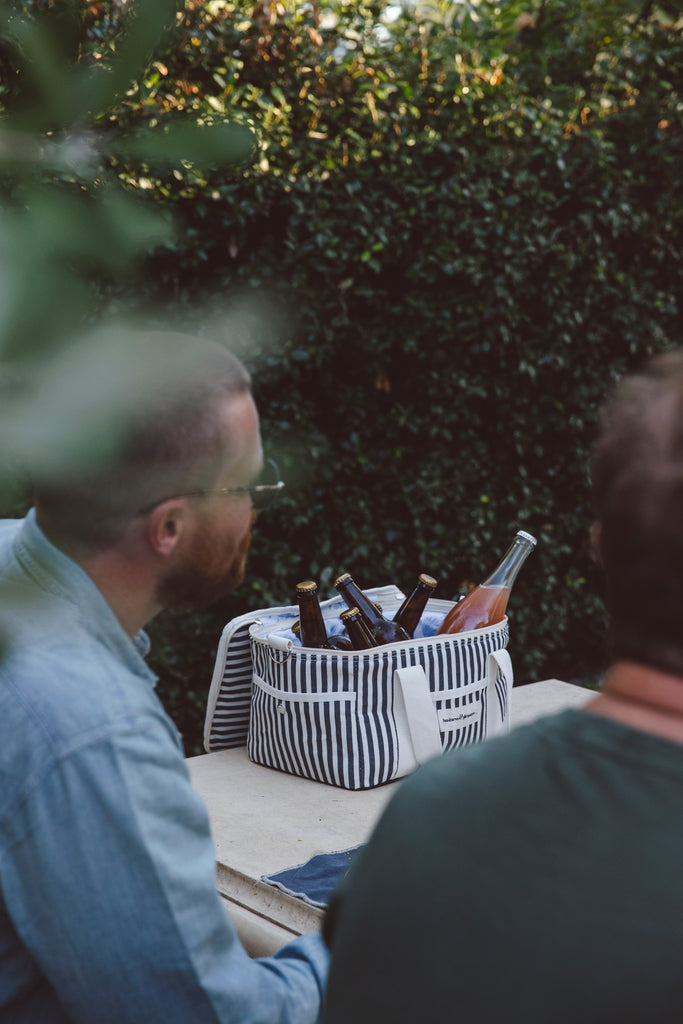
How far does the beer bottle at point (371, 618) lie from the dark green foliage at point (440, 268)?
1.23m

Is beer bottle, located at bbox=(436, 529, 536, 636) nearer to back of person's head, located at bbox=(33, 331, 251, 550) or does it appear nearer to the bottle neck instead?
the bottle neck

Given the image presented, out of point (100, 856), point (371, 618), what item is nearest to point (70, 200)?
point (100, 856)

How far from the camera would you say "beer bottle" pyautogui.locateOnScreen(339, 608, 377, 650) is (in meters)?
1.77

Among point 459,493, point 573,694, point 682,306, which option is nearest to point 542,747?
point 573,694

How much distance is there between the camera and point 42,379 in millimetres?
Answer: 371

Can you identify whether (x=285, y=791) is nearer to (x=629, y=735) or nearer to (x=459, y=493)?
(x=629, y=735)

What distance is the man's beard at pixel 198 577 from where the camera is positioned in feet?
3.70

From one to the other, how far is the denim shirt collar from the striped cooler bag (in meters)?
0.70

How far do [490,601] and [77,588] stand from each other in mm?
1119

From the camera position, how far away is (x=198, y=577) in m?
1.16

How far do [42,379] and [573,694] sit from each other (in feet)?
6.76

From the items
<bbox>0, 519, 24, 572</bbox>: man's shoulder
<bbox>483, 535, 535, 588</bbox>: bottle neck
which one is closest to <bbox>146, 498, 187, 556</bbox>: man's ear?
<bbox>0, 519, 24, 572</bbox>: man's shoulder

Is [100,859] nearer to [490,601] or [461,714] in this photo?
[461,714]

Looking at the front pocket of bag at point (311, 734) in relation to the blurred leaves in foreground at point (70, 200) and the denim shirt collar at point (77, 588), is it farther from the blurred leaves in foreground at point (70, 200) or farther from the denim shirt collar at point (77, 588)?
the blurred leaves in foreground at point (70, 200)
